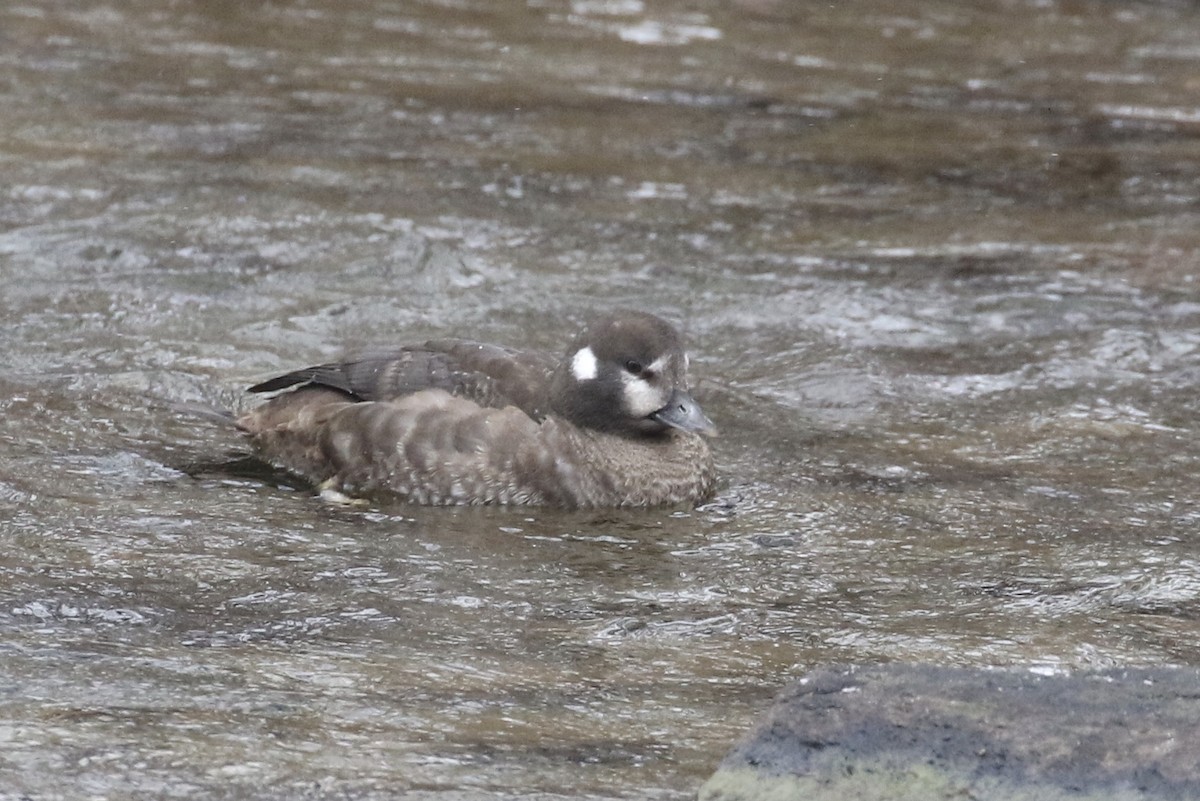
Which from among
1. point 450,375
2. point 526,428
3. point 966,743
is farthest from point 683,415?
point 966,743

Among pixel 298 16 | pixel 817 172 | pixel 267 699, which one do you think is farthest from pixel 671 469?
pixel 298 16

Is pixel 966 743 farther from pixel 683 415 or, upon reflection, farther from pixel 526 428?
pixel 526 428

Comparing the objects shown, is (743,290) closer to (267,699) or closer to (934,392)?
(934,392)

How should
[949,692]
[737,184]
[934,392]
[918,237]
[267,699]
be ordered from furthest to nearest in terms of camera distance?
[737,184]
[918,237]
[934,392]
[267,699]
[949,692]

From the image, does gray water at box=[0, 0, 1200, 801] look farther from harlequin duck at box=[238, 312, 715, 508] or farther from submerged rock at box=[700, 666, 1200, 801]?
submerged rock at box=[700, 666, 1200, 801]

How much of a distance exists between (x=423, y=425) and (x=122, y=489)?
46.9 inches

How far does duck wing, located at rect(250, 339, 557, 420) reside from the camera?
7941 mm

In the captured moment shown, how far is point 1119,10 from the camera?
720 inches

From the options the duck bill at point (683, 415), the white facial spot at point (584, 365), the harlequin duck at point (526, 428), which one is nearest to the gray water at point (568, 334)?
the harlequin duck at point (526, 428)

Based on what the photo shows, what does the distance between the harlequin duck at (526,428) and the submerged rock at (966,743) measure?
313cm

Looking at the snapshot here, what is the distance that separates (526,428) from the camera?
7883 mm

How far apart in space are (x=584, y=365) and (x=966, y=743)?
362 cm

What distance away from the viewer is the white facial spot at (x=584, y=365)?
7.86 metres

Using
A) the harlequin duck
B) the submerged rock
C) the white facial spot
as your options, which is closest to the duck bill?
the harlequin duck
